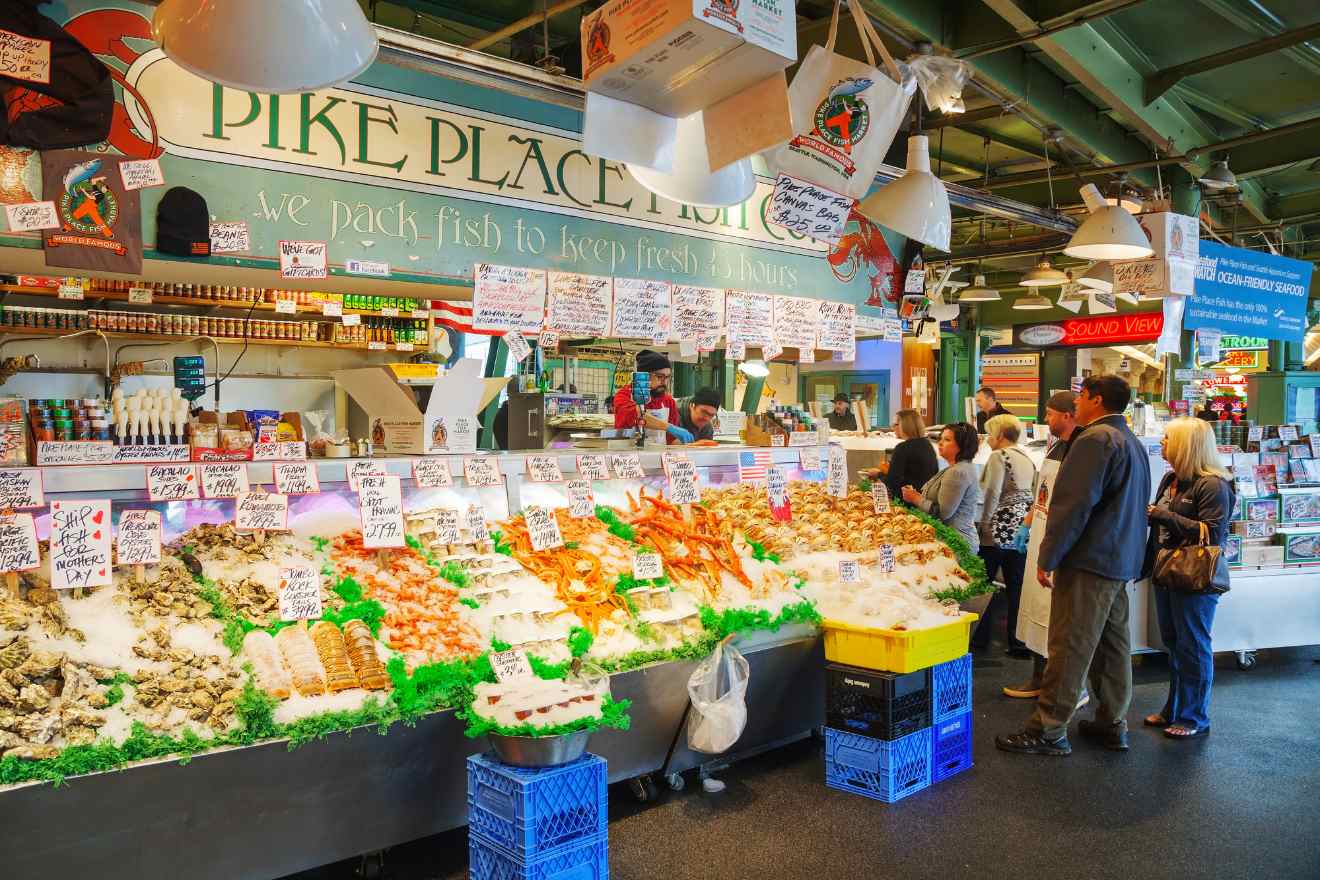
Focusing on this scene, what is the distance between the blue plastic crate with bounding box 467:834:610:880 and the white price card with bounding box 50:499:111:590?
1.61m

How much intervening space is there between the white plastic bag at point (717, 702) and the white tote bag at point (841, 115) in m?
2.03

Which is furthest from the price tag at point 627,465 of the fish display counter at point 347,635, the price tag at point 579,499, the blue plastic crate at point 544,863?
the blue plastic crate at point 544,863

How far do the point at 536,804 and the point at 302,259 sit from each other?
2.64 metres

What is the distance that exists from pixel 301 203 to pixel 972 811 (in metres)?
4.15

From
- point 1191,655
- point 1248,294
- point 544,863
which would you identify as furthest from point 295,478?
point 1248,294

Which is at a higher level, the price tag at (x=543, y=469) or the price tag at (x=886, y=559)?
the price tag at (x=543, y=469)

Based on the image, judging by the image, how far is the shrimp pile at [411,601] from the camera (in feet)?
11.2

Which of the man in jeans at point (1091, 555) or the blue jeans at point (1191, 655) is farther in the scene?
the blue jeans at point (1191, 655)

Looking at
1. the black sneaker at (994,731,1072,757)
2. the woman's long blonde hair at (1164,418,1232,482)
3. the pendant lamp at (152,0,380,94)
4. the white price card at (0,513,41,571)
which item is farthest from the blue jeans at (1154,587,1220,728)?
the white price card at (0,513,41,571)

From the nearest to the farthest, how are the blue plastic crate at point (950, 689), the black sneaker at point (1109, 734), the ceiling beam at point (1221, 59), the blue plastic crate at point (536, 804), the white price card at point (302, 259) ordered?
the blue plastic crate at point (536, 804) → the white price card at point (302, 259) → the blue plastic crate at point (950, 689) → the black sneaker at point (1109, 734) → the ceiling beam at point (1221, 59)

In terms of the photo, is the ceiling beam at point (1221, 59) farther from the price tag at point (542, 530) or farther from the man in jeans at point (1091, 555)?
the price tag at point (542, 530)

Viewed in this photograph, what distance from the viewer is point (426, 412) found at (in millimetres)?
4461

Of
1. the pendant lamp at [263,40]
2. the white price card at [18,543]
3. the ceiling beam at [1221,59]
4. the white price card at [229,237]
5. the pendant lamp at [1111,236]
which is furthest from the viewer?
the ceiling beam at [1221,59]

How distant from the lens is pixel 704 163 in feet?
11.5
